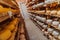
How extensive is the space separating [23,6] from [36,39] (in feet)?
36.3

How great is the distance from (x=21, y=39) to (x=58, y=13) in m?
1.30

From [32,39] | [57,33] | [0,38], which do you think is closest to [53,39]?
[57,33]

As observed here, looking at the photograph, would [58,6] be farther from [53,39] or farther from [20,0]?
[20,0]

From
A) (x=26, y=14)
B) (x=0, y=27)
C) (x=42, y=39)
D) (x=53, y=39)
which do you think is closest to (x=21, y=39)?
(x=0, y=27)

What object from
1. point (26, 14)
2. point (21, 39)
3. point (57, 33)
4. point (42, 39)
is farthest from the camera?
point (26, 14)

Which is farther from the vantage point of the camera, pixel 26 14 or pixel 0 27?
pixel 26 14

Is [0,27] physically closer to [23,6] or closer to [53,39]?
[53,39]

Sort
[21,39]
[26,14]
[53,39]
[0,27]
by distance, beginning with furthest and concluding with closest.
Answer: [26,14] → [53,39] → [21,39] → [0,27]

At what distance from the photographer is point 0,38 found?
1.43 metres

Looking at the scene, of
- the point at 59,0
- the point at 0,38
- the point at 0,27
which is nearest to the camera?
the point at 0,38

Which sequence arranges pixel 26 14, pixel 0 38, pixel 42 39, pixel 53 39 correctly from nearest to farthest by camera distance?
1. pixel 0 38
2. pixel 53 39
3. pixel 42 39
4. pixel 26 14

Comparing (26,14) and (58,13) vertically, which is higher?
(58,13)

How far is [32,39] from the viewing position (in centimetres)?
510

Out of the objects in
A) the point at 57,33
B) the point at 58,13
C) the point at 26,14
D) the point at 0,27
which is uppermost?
the point at 0,27
